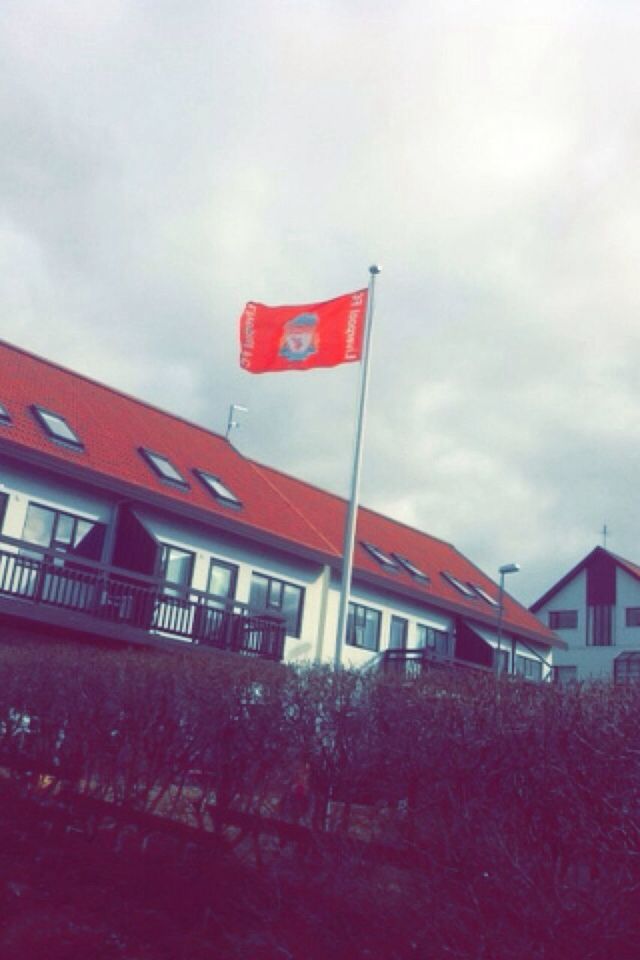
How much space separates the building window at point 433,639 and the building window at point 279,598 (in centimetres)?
619

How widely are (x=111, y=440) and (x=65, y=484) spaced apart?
3278 millimetres

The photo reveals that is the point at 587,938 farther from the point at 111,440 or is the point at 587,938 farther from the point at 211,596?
the point at 111,440

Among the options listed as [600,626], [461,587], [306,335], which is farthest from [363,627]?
[600,626]

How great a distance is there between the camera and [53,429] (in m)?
24.2

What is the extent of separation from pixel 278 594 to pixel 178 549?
13.1 feet

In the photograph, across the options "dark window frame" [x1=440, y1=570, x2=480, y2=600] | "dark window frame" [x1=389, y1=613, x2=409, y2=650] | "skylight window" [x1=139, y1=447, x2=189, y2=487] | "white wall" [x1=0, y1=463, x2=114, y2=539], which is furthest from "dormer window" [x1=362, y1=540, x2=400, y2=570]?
"white wall" [x1=0, y1=463, x2=114, y2=539]

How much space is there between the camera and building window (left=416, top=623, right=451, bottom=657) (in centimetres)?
3334

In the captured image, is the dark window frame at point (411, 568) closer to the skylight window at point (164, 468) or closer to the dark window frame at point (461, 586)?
the dark window frame at point (461, 586)

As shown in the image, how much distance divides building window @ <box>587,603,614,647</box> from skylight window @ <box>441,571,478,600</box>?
1752cm

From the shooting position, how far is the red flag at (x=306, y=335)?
1856 centimetres

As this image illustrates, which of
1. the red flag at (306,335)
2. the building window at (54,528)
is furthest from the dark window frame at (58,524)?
the red flag at (306,335)

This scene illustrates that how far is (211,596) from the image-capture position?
23875 mm

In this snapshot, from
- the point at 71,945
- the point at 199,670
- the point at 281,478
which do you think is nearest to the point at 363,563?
the point at 281,478

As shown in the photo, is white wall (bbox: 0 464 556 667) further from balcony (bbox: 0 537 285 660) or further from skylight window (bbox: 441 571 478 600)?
skylight window (bbox: 441 571 478 600)
